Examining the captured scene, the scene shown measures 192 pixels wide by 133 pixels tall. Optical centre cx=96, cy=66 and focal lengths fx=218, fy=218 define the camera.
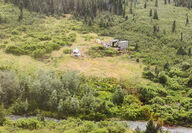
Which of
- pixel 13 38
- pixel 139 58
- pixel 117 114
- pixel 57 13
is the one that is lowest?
pixel 117 114

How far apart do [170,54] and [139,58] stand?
325 inches

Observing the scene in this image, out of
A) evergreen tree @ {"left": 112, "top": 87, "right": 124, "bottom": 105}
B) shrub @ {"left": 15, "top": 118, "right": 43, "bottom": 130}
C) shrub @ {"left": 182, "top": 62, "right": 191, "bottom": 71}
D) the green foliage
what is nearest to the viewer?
shrub @ {"left": 15, "top": 118, "right": 43, "bottom": 130}

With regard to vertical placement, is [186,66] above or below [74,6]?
below

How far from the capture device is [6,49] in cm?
4338

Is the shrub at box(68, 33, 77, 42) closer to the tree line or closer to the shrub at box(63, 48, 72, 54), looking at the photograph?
the shrub at box(63, 48, 72, 54)

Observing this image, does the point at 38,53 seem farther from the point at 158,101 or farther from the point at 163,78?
the point at 158,101

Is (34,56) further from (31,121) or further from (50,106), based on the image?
(31,121)

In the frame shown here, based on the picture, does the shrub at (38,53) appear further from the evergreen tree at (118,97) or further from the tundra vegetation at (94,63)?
the evergreen tree at (118,97)

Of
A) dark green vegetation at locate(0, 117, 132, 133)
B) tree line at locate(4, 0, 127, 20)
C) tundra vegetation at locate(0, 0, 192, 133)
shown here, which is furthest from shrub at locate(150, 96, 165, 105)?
tree line at locate(4, 0, 127, 20)

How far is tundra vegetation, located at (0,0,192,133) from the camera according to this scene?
88.9ft

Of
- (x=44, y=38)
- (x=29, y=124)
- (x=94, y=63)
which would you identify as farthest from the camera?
(x=44, y=38)

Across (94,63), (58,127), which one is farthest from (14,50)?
(58,127)

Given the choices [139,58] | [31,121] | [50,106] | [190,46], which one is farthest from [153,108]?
[190,46]

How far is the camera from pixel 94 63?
Answer: 42875mm
